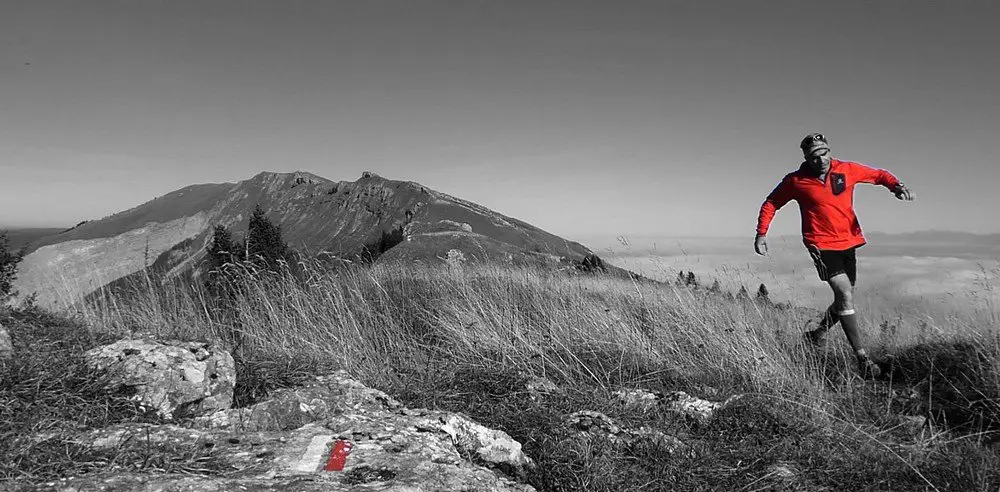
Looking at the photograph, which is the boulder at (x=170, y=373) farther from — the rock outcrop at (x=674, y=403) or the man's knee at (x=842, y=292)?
the man's knee at (x=842, y=292)

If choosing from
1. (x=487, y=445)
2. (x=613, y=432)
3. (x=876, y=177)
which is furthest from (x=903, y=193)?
(x=487, y=445)

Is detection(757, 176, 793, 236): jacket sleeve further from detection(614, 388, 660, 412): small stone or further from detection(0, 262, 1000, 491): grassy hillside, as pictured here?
detection(614, 388, 660, 412): small stone

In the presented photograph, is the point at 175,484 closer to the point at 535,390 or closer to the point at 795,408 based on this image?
the point at 535,390

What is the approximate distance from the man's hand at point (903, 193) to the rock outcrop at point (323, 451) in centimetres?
475

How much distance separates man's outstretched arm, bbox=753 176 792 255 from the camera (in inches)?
207

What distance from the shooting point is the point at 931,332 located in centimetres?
498

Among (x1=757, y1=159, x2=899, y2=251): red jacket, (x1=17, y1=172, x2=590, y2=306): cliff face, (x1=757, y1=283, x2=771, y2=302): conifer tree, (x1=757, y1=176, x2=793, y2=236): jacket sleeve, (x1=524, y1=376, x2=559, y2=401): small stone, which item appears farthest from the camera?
(x1=17, y1=172, x2=590, y2=306): cliff face

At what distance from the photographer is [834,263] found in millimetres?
4793

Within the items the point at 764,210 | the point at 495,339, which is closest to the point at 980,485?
the point at 495,339

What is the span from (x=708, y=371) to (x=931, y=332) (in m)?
2.90

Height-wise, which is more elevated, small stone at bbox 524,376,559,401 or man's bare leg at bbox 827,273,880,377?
man's bare leg at bbox 827,273,880,377

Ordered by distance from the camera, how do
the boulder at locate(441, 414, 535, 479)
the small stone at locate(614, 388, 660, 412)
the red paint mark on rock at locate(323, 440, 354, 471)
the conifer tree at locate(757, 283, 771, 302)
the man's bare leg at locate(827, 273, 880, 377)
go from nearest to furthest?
the red paint mark on rock at locate(323, 440, 354, 471) → the boulder at locate(441, 414, 535, 479) → the small stone at locate(614, 388, 660, 412) → the man's bare leg at locate(827, 273, 880, 377) → the conifer tree at locate(757, 283, 771, 302)

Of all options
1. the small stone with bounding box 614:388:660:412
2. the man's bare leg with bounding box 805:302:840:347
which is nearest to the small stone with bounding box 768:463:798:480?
the small stone with bounding box 614:388:660:412

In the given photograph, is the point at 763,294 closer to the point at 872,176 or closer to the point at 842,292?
the point at 842,292
